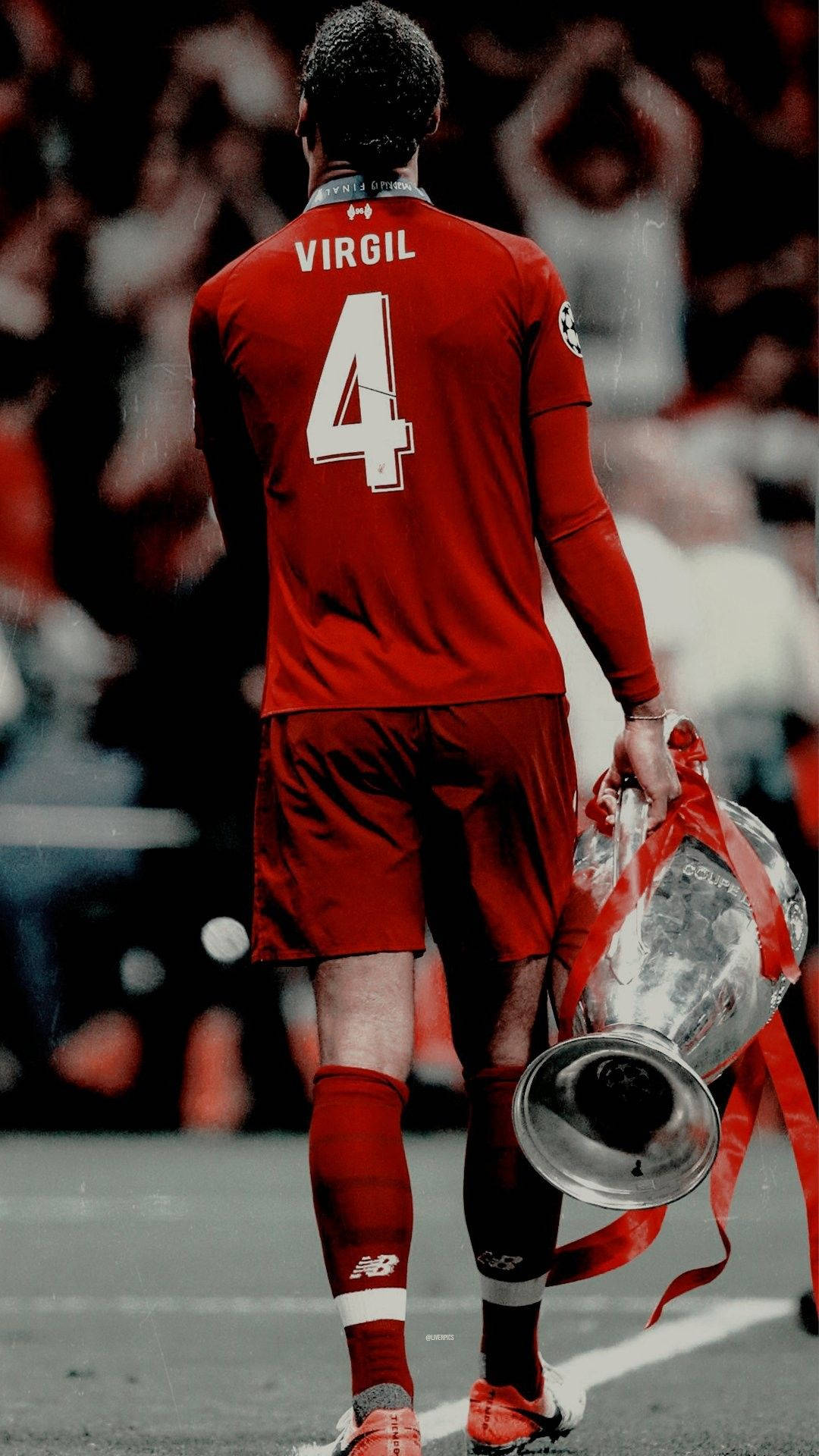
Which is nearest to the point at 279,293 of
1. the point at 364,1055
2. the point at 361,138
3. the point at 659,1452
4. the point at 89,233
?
the point at 361,138

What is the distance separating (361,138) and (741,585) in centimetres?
421

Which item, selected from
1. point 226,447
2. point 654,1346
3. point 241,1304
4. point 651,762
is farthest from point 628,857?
point 241,1304

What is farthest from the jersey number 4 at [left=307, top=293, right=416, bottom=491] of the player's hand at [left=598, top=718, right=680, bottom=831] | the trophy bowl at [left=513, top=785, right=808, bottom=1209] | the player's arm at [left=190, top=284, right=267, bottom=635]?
the trophy bowl at [left=513, top=785, right=808, bottom=1209]

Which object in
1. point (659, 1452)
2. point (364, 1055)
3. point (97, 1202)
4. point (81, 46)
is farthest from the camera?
point (81, 46)

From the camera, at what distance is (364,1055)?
2.96 metres

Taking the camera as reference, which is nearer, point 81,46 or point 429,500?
point 429,500

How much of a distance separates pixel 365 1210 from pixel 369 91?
1466mm

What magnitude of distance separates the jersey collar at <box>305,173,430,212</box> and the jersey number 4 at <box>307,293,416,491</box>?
218 mm

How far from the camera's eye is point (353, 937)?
9.67 feet

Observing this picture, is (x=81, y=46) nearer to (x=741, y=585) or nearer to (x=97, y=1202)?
(x=741, y=585)

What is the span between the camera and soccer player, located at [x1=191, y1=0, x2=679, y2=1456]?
9.77ft

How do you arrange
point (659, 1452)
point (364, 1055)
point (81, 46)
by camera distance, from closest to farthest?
point (364, 1055) → point (659, 1452) → point (81, 46)

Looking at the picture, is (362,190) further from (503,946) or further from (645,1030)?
(645,1030)

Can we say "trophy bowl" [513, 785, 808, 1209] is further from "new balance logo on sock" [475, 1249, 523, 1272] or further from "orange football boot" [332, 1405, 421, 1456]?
"orange football boot" [332, 1405, 421, 1456]
